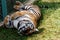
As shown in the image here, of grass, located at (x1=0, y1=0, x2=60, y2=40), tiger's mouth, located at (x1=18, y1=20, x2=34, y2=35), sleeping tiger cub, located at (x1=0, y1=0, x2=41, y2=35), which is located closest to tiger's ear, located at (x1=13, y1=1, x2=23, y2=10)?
sleeping tiger cub, located at (x1=0, y1=0, x2=41, y2=35)

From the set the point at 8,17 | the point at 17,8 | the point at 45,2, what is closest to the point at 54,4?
the point at 45,2

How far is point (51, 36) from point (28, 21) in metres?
0.62

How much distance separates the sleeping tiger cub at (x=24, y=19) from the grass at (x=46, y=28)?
0.13 meters

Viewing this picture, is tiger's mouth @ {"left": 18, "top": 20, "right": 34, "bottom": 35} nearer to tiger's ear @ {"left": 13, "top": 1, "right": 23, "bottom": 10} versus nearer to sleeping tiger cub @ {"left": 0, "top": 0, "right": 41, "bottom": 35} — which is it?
sleeping tiger cub @ {"left": 0, "top": 0, "right": 41, "bottom": 35}

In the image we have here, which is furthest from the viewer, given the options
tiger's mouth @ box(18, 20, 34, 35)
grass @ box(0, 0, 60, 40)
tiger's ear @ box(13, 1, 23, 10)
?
tiger's ear @ box(13, 1, 23, 10)

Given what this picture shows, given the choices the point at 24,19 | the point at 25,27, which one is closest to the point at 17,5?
the point at 24,19

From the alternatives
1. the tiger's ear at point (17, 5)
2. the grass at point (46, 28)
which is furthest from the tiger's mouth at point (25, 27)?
the tiger's ear at point (17, 5)

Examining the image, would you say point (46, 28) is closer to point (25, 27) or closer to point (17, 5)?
point (25, 27)

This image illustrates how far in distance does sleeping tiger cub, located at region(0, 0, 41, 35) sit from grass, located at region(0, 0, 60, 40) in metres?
0.13

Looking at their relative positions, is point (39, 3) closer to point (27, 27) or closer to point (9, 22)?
point (9, 22)

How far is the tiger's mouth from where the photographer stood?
4699 millimetres

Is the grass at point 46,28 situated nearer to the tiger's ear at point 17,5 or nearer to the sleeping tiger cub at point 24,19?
the sleeping tiger cub at point 24,19

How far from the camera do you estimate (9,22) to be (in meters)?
5.29

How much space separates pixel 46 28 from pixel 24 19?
2.12 ft
